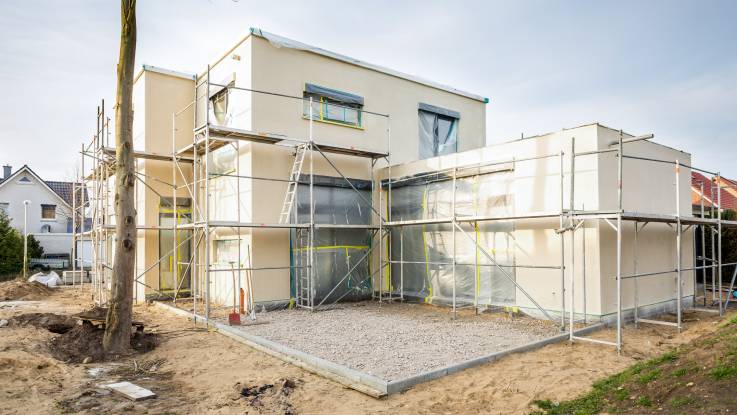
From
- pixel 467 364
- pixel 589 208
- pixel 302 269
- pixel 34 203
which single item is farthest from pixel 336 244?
pixel 34 203

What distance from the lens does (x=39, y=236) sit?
26.0 m

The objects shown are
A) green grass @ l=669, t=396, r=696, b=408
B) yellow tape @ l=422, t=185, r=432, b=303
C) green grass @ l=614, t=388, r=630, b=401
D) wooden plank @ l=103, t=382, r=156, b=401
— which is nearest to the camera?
green grass @ l=669, t=396, r=696, b=408

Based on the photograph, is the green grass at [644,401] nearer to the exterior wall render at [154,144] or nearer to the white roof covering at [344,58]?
the white roof covering at [344,58]

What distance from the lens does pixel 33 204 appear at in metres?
29.7

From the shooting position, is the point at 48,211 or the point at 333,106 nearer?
the point at 333,106

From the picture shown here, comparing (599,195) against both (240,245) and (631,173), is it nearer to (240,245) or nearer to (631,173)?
(631,173)

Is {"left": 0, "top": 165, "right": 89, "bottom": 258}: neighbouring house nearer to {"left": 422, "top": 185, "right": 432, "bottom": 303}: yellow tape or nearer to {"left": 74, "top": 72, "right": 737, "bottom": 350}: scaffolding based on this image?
{"left": 74, "top": 72, "right": 737, "bottom": 350}: scaffolding

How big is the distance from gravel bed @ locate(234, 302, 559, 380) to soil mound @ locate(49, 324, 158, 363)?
66.6 inches

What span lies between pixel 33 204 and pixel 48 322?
25.2m

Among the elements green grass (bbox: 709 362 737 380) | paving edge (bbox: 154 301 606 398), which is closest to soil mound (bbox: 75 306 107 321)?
paving edge (bbox: 154 301 606 398)

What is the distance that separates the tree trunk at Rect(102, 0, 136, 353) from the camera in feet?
25.9

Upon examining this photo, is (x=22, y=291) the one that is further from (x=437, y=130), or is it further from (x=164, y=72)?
(x=437, y=130)

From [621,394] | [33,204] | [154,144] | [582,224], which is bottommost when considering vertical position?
[621,394]

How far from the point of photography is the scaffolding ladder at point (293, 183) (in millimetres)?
11356
